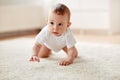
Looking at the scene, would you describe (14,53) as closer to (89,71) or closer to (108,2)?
(89,71)

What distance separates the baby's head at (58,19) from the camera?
126cm

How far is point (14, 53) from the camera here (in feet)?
5.25

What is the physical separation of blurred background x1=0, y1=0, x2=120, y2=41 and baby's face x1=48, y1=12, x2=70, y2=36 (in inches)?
61.2

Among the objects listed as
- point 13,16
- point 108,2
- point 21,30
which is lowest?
point 21,30

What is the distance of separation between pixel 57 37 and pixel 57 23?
0.13 m

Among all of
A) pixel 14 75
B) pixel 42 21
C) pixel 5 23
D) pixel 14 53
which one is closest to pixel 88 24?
pixel 42 21

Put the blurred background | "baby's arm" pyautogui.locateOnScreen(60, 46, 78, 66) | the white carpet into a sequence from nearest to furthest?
the white carpet, "baby's arm" pyautogui.locateOnScreen(60, 46, 78, 66), the blurred background

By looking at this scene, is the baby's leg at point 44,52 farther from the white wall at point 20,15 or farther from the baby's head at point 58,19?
the white wall at point 20,15

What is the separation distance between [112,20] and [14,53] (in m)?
1.53

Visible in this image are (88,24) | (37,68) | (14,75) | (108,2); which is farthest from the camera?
(88,24)

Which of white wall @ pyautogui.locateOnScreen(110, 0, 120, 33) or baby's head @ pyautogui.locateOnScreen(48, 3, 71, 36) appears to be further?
white wall @ pyautogui.locateOnScreen(110, 0, 120, 33)

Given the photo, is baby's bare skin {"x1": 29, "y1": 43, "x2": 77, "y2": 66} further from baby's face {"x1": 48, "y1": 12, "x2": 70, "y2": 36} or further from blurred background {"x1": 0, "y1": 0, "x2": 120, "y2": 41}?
blurred background {"x1": 0, "y1": 0, "x2": 120, "y2": 41}

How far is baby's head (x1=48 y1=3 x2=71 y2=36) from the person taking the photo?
4.15 feet

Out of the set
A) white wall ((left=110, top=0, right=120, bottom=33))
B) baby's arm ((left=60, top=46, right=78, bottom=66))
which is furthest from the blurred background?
baby's arm ((left=60, top=46, right=78, bottom=66))
